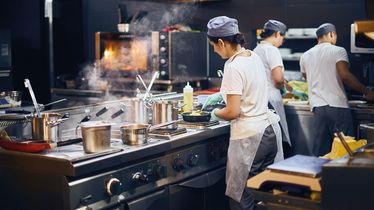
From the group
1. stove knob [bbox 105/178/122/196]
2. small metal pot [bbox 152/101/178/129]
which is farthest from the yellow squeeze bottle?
stove knob [bbox 105/178/122/196]

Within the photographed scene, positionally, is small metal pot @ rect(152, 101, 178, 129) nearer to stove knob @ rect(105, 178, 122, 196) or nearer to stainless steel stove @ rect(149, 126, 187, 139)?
stainless steel stove @ rect(149, 126, 187, 139)

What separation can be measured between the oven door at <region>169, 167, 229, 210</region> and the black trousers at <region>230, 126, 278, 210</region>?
24cm

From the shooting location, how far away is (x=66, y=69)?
8.36 meters

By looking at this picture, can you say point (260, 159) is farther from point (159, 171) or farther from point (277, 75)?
point (277, 75)

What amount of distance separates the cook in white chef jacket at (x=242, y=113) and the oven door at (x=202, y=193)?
222mm

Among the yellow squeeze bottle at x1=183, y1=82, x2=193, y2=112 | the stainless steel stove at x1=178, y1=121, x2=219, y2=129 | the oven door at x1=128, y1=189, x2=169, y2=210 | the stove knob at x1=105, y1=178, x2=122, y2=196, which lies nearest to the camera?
the stove knob at x1=105, y1=178, x2=122, y2=196

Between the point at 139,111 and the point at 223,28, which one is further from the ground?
the point at 223,28

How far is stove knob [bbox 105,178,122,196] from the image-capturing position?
10.8ft

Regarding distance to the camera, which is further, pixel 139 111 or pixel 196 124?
pixel 196 124

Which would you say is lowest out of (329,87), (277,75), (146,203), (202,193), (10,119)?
(202,193)

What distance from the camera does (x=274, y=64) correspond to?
18.2ft

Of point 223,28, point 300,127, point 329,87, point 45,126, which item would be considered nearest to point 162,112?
point 223,28

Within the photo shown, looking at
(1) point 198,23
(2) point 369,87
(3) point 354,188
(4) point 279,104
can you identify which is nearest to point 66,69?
(1) point 198,23

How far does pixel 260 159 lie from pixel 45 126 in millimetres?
1601
